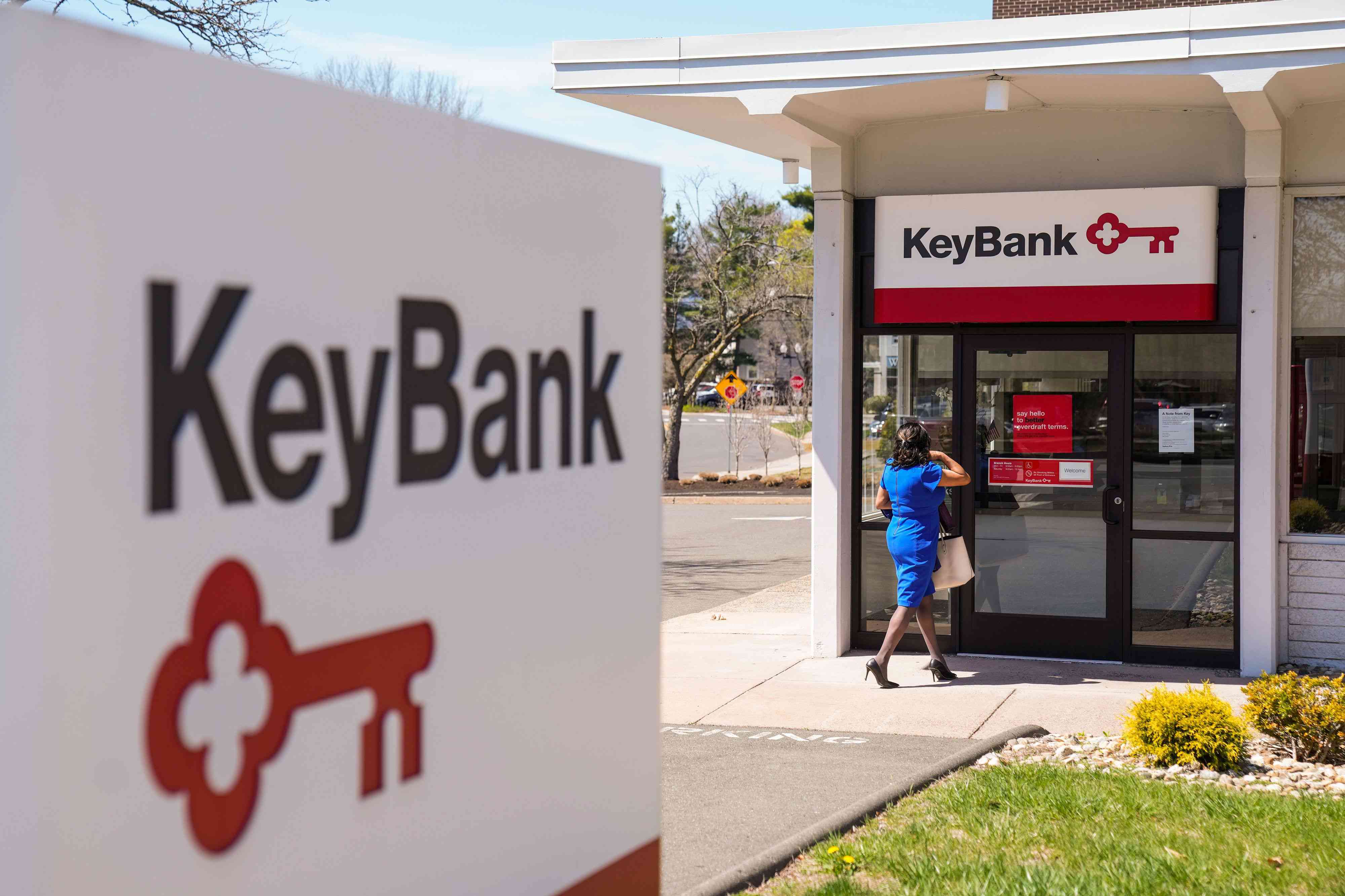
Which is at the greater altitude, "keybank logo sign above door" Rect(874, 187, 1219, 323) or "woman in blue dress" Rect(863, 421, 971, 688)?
"keybank logo sign above door" Rect(874, 187, 1219, 323)

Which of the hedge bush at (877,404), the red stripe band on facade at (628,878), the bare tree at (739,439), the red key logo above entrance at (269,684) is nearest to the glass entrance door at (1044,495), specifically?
the hedge bush at (877,404)

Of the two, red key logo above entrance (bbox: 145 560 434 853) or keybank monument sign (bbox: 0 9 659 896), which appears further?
red key logo above entrance (bbox: 145 560 434 853)

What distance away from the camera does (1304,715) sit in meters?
6.43

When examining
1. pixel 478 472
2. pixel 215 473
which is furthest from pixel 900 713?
pixel 215 473

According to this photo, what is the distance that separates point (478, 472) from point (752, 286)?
30.1 m

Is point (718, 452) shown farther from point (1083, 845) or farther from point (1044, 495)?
point (1083, 845)

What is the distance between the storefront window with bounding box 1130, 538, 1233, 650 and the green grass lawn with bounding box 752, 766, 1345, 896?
3.50m

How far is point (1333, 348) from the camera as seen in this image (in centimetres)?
914

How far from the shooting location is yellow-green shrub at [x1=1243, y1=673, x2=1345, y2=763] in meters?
6.39

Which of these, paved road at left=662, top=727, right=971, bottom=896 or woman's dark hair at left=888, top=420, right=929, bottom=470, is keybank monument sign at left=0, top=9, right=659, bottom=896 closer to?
paved road at left=662, top=727, right=971, bottom=896

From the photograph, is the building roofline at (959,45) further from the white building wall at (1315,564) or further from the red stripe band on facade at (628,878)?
the red stripe band on facade at (628,878)

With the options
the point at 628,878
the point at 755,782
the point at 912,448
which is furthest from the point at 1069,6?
the point at 628,878

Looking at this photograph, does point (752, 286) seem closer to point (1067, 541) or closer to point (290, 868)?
point (1067, 541)

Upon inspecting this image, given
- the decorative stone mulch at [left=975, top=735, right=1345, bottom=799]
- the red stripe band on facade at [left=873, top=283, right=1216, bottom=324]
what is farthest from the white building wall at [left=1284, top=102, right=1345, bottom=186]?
the decorative stone mulch at [left=975, top=735, right=1345, bottom=799]
